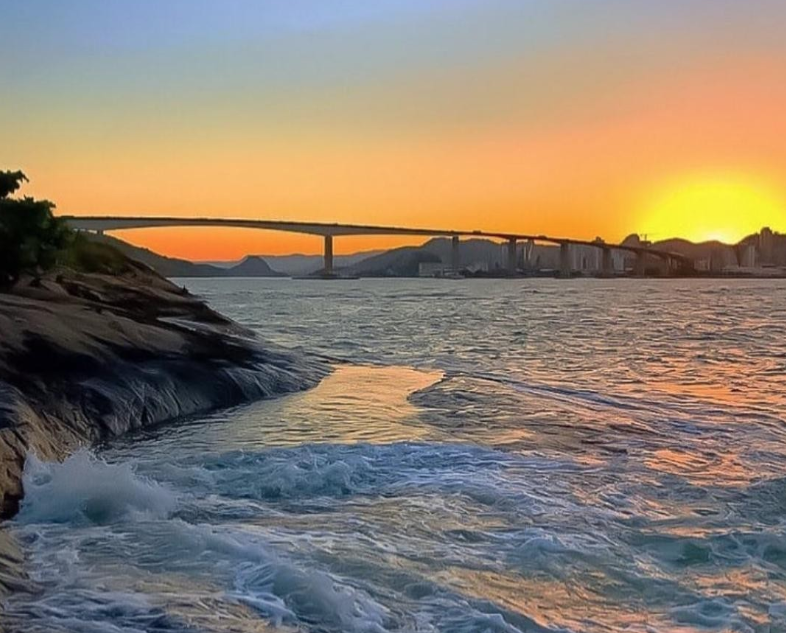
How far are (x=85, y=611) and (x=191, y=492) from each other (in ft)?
11.0

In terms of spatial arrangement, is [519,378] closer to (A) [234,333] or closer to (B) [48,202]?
(A) [234,333]

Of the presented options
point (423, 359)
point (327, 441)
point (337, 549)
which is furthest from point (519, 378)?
point (337, 549)

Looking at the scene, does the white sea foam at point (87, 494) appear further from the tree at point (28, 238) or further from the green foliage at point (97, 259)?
the green foliage at point (97, 259)

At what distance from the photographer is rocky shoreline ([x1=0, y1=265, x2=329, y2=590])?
34.9 ft

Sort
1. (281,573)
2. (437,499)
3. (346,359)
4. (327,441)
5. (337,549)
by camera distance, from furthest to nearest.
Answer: (346,359), (327,441), (437,499), (337,549), (281,573)

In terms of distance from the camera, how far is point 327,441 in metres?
11.6

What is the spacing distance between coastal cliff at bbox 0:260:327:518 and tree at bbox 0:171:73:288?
0.37 meters

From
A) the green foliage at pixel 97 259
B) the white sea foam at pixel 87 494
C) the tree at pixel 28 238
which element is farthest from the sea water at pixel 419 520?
the green foliage at pixel 97 259

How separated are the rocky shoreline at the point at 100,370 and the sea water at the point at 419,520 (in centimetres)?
55

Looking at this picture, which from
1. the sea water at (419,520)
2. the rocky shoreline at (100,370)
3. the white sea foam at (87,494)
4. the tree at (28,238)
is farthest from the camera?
the tree at (28,238)

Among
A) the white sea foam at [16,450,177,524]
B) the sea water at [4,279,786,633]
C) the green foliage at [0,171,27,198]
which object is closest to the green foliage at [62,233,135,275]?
the green foliage at [0,171,27,198]

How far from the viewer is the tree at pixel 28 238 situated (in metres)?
19.4

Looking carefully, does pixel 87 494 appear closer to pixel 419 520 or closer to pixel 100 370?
pixel 419 520

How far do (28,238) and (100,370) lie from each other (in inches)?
293
